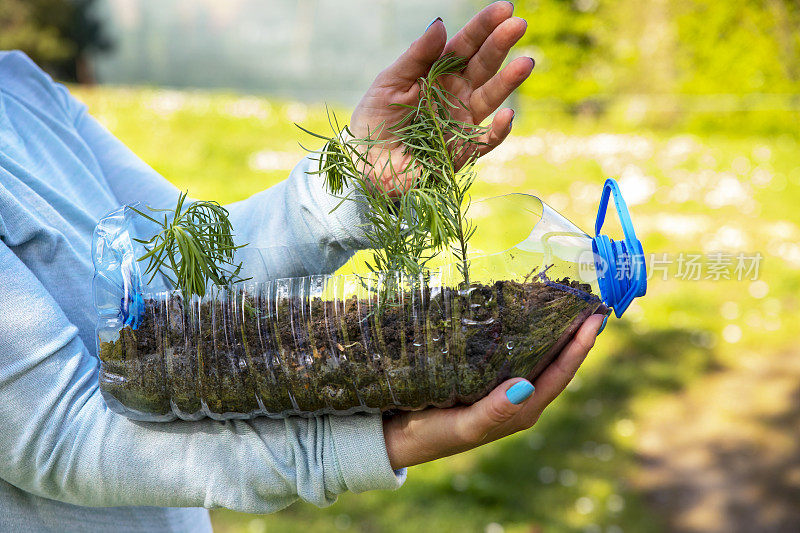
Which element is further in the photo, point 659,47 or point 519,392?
point 659,47

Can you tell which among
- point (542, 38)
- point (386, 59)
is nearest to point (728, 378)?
point (386, 59)

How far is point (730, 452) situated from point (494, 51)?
10.4 ft

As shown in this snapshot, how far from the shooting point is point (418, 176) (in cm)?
115

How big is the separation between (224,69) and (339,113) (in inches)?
113

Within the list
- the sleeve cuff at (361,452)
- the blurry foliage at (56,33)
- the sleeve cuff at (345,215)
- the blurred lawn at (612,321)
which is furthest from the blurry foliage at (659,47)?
the sleeve cuff at (361,452)

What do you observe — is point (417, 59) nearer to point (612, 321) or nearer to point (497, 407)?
point (497, 407)

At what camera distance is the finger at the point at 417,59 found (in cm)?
113

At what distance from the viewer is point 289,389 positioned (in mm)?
1005

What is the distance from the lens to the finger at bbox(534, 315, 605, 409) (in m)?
1.06

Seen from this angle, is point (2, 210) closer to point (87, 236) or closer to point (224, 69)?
point (87, 236)

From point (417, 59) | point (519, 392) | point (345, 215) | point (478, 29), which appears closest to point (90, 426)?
point (345, 215)

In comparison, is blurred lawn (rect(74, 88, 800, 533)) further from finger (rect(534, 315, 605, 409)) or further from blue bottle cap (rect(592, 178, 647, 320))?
blue bottle cap (rect(592, 178, 647, 320))

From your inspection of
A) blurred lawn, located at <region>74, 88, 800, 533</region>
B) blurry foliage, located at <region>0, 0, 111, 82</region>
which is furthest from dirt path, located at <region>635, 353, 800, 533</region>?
blurry foliage, located at <region>0, 0, 111, 82</region>

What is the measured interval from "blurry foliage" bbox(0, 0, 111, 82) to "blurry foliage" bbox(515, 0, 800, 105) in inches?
313
